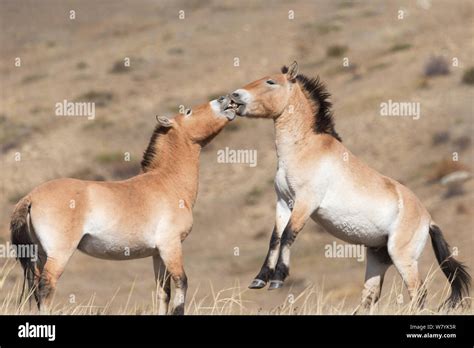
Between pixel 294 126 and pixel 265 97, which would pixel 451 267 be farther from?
pixel 265 97

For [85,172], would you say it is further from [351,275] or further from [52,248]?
[52,248]

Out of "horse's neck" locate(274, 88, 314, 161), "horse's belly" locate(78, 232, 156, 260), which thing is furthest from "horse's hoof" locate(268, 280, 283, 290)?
"horse's neck" locate(274, 88, 314, 161)

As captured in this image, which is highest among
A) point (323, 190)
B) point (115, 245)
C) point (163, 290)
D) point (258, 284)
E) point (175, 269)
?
point (323, 190)

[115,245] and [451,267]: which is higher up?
[115,245]

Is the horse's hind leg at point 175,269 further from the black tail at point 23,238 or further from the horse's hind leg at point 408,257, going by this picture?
the horse's hind leg at point 408,257

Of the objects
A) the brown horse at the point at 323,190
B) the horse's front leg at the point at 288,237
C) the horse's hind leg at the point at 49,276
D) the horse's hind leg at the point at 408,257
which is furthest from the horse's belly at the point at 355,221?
the horse's hind leg at the point at 49,276

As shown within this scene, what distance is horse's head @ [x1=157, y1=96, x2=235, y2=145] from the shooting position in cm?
1212

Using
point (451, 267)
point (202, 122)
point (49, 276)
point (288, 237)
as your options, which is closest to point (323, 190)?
point (288, 237)

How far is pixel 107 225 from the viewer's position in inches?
429

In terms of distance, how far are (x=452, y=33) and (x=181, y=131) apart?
153 ft

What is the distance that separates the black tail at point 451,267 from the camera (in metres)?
12.7

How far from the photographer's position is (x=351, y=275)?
1315 inches

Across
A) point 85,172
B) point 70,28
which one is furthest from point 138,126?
point 70,28

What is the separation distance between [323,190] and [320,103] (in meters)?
1.13
